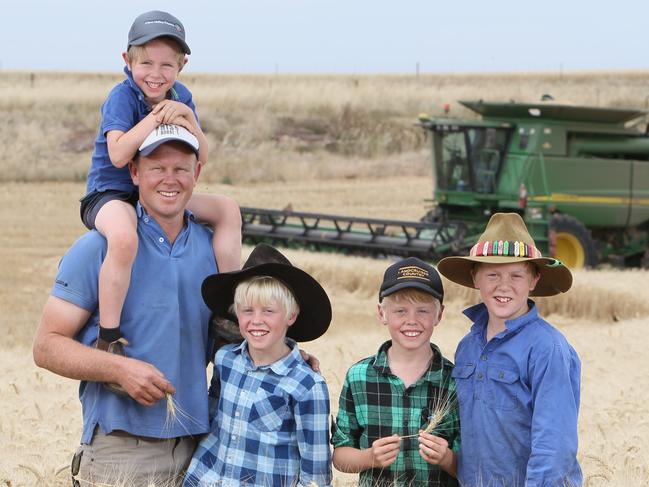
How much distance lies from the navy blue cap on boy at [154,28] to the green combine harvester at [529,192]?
A: 14.8 m

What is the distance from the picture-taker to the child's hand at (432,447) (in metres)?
4.04

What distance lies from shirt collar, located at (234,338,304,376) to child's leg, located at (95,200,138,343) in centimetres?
50

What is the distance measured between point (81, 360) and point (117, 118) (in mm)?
974

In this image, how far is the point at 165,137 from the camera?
4.03m

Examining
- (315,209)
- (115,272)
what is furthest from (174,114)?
(315,209)

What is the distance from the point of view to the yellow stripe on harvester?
1984 cm

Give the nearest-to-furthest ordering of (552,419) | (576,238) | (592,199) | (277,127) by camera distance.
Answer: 1. (552,419)
2. (576,238)
3. (592,199)
4. (277,127)

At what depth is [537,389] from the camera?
400 centimetres

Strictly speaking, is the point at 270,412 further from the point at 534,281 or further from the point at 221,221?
the point at 534,281

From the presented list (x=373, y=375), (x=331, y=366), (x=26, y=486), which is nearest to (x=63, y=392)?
(x=331, y=366)

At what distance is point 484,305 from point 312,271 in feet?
46.5

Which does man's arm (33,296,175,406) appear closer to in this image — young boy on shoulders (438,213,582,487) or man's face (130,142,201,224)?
man's face (130,142,201,224)

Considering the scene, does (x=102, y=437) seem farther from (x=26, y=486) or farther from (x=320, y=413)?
(x=320, y=413)

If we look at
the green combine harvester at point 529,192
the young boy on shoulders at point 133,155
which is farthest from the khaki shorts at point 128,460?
the green combine harvester at point 529,192
